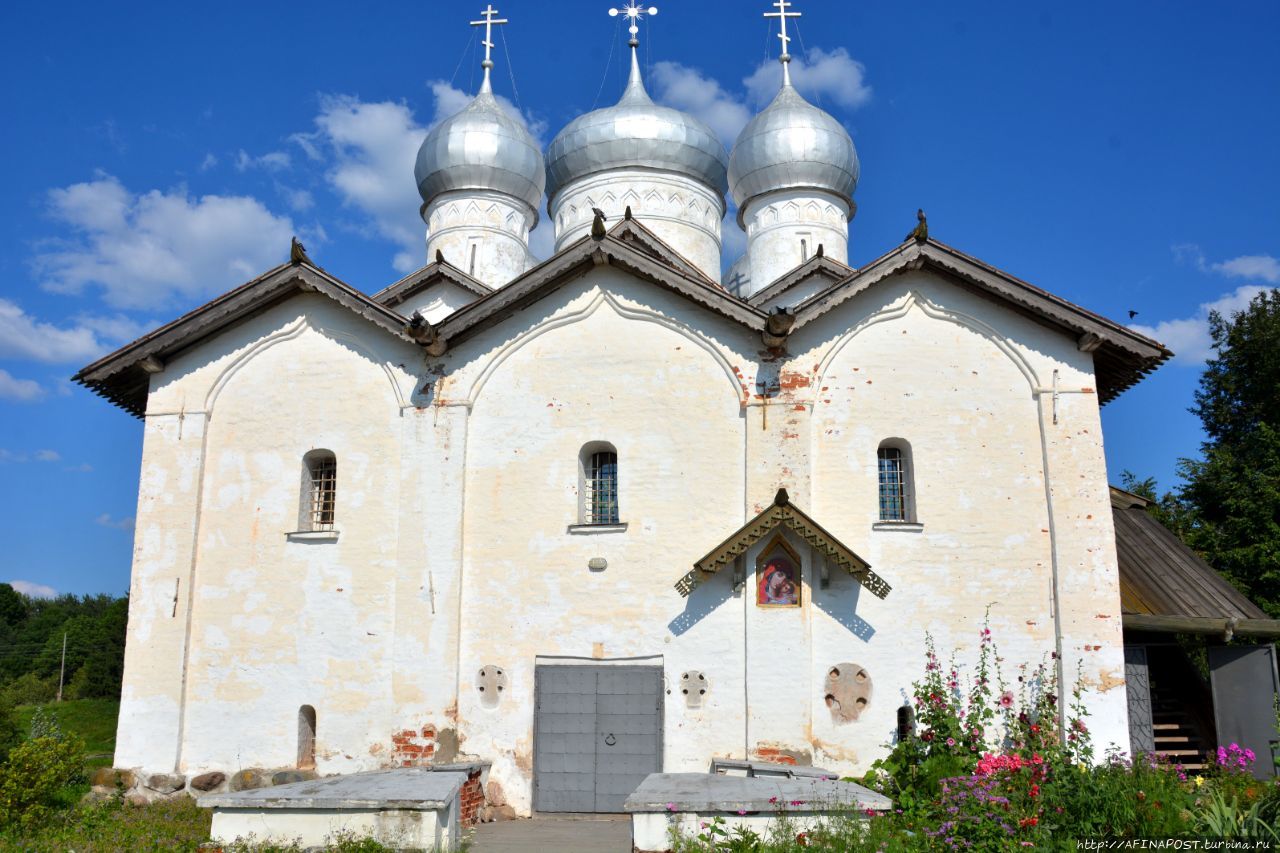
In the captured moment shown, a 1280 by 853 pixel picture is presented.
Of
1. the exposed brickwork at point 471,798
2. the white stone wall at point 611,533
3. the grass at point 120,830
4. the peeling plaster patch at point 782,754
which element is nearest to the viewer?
the grass at point 120,830

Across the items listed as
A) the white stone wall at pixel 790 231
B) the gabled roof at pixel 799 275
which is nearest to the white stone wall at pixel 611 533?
the gabled roof at pixel 799 275

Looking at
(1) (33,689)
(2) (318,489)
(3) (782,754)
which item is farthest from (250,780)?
(1) (33,689)

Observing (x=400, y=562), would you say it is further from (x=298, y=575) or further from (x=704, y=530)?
(x=704, y=530)

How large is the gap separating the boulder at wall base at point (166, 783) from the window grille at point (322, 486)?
10.5ft

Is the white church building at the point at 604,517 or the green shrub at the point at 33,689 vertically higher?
the white church building at the point at 604,517

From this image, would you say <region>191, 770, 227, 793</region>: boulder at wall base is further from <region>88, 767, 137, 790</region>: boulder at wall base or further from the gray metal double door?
the gray metal double door

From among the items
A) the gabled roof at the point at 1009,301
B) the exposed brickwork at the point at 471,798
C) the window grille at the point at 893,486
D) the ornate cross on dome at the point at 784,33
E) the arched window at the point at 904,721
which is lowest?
the exposed brickwork at the point at 471,798

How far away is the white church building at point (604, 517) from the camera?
37.0ft

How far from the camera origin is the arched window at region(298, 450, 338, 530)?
12719 millimetres

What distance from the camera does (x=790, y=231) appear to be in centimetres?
1966

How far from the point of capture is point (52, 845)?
8867 millimetres

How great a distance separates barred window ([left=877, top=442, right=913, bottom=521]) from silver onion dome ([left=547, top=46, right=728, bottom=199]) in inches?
364

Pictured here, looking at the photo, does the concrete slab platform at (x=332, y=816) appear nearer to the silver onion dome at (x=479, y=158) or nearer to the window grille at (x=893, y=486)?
the window grille at (x=893, y=486)

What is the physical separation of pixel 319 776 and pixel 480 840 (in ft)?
9.40
